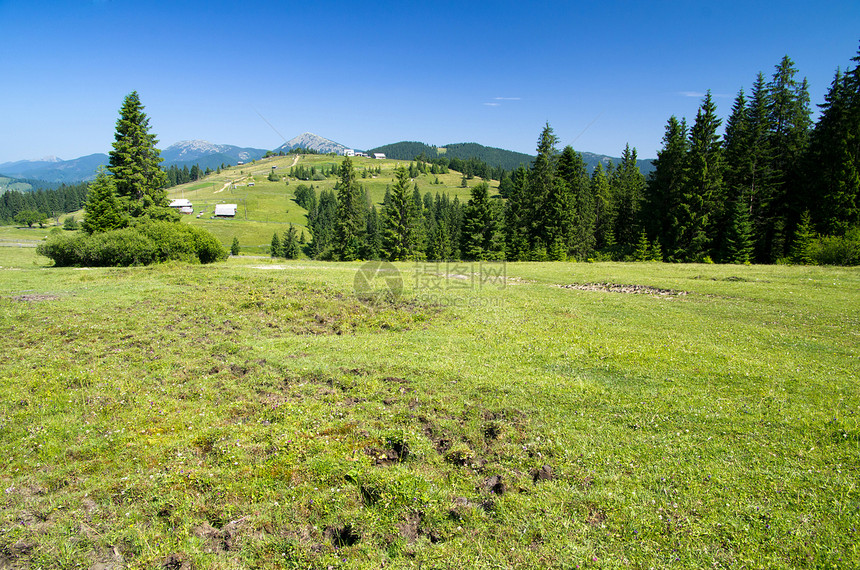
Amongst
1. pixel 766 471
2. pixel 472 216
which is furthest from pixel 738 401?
pixel 472 216

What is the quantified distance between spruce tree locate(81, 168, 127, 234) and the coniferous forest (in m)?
27.8

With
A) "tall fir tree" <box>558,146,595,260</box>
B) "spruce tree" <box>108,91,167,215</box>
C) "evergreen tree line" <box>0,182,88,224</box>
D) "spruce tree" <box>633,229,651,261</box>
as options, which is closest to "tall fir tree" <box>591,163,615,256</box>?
"tall fir tree" <box>558,146,595,260</box>

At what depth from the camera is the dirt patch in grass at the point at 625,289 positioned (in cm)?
2190

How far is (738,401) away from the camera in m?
8.31

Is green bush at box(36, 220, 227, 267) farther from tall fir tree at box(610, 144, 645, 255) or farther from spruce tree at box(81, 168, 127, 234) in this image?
tall fir tree at box(610, 144, 645, 255)

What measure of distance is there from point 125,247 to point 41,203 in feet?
616

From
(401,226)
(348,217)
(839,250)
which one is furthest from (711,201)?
(348,217)

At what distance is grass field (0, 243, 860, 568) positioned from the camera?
476 centimetres

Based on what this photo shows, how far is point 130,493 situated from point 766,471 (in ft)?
31.5

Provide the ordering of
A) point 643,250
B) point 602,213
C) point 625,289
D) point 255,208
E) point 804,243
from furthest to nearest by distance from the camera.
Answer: point 255,208 → point 602,213 → point 643,250 → point 804,243 → point 625,289

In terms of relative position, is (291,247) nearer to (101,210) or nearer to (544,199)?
(101,210)

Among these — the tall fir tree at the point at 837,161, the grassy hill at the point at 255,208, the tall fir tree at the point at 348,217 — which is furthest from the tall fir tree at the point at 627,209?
the grassy hill at the point at 255,208

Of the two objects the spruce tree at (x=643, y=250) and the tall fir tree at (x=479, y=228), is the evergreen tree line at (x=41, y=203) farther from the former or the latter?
the spruce tree at (x=643, y=250)

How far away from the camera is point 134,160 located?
44.1m
